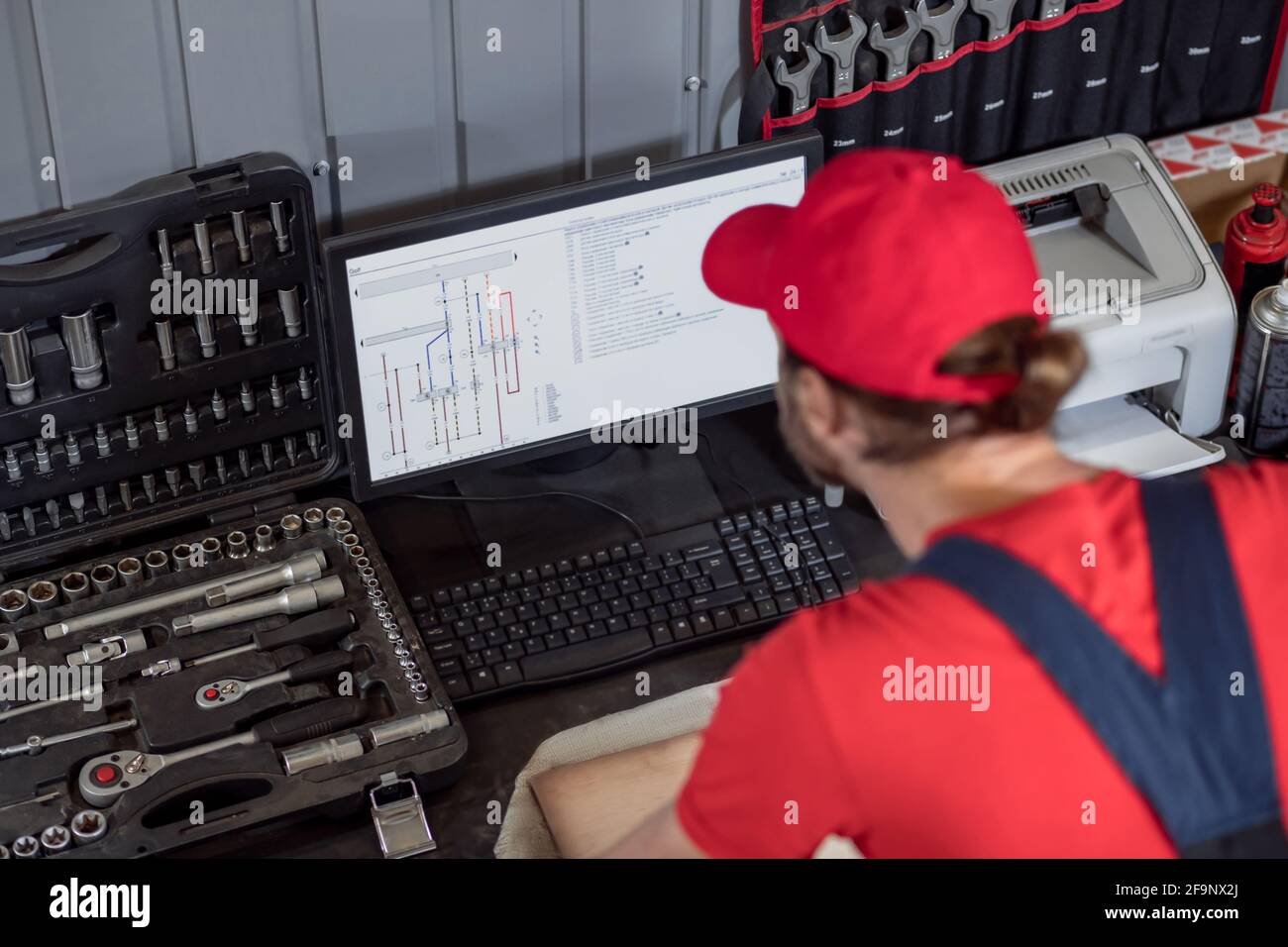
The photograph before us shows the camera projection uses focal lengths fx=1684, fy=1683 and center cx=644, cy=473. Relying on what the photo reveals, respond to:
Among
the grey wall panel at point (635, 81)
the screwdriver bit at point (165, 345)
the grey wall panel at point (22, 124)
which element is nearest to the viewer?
the grey wall panel at point (22, 124)

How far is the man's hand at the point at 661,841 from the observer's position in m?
1.03

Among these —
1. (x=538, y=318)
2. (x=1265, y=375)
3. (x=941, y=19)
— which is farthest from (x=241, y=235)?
(x=1265, y=375)

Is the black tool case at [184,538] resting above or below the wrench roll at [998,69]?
below

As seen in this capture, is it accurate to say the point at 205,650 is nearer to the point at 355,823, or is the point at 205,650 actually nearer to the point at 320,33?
the point at 355,823

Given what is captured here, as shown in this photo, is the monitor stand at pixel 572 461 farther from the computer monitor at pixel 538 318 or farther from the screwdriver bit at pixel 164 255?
the screwdriver bit at pixel 164 255

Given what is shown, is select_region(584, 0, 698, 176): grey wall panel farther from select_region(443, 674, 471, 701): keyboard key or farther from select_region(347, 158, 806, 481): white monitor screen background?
select_region(443, 674, 471, 701): keyboard key

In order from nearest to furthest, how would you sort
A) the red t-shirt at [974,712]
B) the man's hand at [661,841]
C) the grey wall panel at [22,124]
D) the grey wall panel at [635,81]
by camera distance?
the red t-shirt at [974,712], the man's hand at [661,841], the grey wall panel at [22,124], the grey wall panel at [635,81]

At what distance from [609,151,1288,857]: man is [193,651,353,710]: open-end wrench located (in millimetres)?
618

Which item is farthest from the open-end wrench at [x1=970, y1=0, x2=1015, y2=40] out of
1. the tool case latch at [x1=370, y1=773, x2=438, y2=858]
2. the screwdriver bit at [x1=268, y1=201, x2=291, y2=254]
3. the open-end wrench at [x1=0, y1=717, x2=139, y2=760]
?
the open-end wrench at [x1=0, y1=717, x2=139, y2=760]

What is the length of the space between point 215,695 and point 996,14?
1.05m

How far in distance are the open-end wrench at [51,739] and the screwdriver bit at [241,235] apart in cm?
43

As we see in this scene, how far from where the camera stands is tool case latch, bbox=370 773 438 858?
4.75ft

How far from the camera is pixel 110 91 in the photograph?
4.93 ft

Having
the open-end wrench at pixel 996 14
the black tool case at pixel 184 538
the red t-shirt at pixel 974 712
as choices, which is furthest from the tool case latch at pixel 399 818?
the open-end wrench at pixel 996 14
